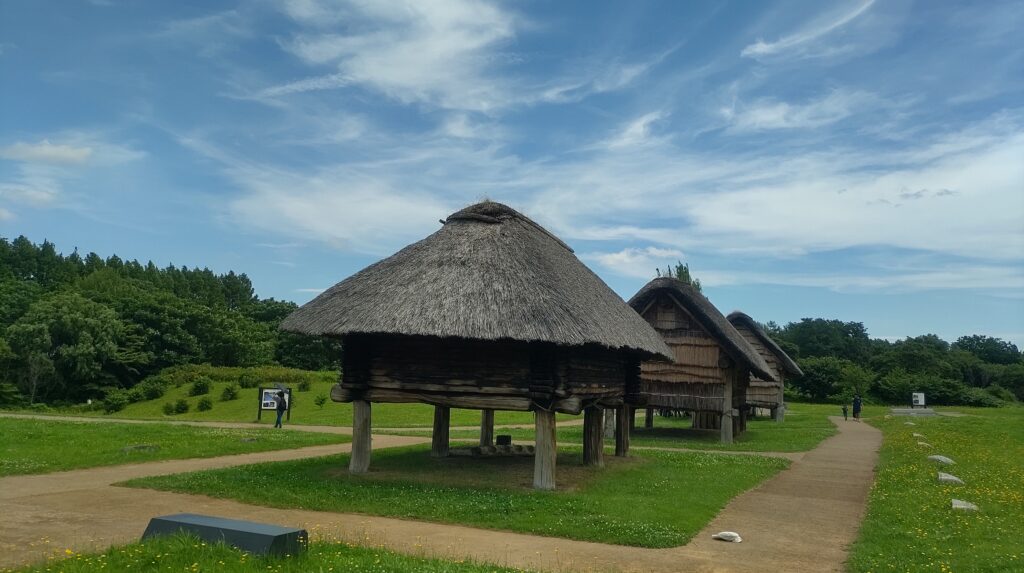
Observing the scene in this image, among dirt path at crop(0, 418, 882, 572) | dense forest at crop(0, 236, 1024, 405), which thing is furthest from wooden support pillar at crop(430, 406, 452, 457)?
dense forest at crop(0, 236, 1024, 405)

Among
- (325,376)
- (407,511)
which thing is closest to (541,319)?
(407,511)

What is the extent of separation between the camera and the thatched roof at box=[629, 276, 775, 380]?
26.3 m

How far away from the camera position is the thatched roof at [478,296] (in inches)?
541

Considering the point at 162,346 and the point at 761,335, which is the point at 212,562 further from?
the point at 162,346

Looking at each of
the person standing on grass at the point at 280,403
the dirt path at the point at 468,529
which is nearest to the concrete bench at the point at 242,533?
the dirt path at the point at 468,529

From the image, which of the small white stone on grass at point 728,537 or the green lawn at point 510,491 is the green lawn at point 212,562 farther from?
the small white stone on grass at point 728,537

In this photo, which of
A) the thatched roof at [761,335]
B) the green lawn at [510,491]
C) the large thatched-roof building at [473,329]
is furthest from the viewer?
the thatched roof at [761,335]

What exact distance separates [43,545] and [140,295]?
2365 inches

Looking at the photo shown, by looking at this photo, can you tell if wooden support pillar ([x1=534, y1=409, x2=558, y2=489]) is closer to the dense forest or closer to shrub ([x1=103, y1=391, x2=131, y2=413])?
shrub ([x1=103, y1=391, x2=131, y2=413])

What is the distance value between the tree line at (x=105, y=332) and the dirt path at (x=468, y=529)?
1601 inches

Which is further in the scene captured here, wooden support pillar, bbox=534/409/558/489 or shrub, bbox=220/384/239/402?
shrub, bbox=220/384/239/402

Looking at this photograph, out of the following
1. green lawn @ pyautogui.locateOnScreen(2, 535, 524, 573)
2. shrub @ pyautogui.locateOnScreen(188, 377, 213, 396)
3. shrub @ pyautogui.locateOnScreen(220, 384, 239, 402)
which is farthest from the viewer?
shrub @ pyautogui.locateOnScreen(188, 377, 213, 396)

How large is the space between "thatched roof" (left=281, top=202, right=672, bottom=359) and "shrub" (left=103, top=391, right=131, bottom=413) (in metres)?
34.1

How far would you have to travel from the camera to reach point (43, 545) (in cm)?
902
